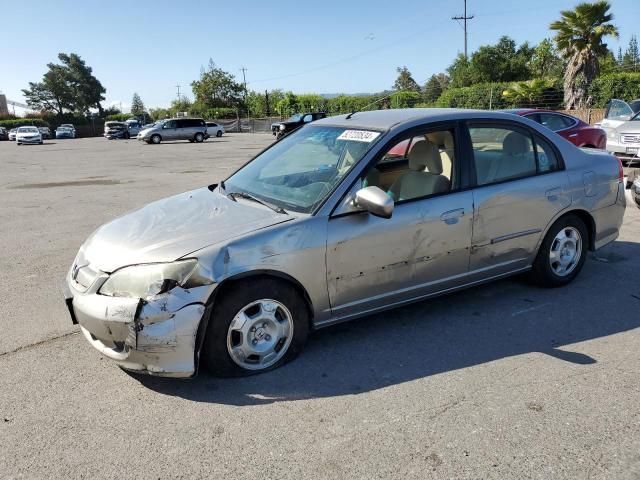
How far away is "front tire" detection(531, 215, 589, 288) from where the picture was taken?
456 centimetres

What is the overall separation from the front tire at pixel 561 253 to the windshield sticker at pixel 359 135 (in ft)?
6.04

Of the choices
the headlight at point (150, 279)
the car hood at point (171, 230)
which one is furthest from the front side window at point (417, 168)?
the headlight at point (150, 279)

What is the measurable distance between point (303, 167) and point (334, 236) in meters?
0.98

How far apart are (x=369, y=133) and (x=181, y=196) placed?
5.42ft

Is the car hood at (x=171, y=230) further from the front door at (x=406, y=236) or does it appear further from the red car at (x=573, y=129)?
the red car at (x=573, y=129)

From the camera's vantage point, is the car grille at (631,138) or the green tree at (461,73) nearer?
the car grille at (631,138)

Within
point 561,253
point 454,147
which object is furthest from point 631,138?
point 454,147

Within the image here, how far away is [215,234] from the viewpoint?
3262 mm

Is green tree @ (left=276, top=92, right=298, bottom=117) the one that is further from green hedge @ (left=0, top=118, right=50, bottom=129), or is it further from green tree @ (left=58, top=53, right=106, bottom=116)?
green tree @ (left=58, top=53, right=106, bottom=116)

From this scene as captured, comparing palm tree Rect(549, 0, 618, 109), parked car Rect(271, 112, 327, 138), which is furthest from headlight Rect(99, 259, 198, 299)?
palm tree Rect(549, 0, 618, 109)

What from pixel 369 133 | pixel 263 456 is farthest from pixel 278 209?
pixel 263 456

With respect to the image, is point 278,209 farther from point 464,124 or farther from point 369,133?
point 464,124

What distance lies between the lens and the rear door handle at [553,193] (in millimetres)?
4422

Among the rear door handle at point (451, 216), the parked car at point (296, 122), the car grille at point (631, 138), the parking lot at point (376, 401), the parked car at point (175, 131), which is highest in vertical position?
the parked car at point (175, 131)
